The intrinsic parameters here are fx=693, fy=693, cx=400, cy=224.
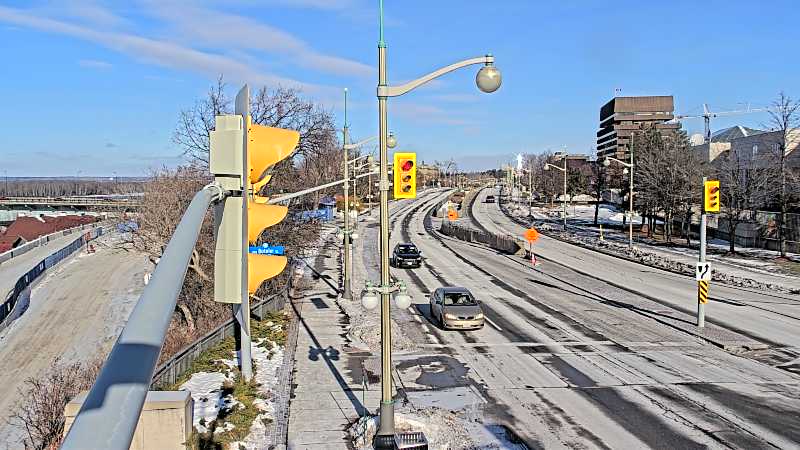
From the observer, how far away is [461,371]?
1930 centimetres

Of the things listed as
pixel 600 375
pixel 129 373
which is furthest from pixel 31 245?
pixel 129 373

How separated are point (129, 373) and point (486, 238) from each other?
199 ft

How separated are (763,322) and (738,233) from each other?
3591 cm

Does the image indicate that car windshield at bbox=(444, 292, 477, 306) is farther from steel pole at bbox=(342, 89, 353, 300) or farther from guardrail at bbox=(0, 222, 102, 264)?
guardrail at bbox=(0, 222, 102, 264)

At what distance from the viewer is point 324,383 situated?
17.9 meters

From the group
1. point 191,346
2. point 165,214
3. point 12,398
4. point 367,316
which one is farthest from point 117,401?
point 12,398

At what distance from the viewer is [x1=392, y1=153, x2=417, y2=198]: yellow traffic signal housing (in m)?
13.8

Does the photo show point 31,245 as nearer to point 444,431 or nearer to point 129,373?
point 444,431

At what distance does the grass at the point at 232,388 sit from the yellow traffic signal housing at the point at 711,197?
15394 mm

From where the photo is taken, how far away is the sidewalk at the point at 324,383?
14.1 metres

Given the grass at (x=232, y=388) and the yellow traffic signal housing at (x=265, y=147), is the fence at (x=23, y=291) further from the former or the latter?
the yellow traffic signal housing at (x=265, y=147)

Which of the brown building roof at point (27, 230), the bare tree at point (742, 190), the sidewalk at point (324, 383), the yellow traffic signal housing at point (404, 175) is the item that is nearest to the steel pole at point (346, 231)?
the sidewalk at point (324, 383)

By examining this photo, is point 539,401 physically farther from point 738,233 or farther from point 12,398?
point 738,233

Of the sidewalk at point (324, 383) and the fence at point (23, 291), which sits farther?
the fence at point (23, 291)
